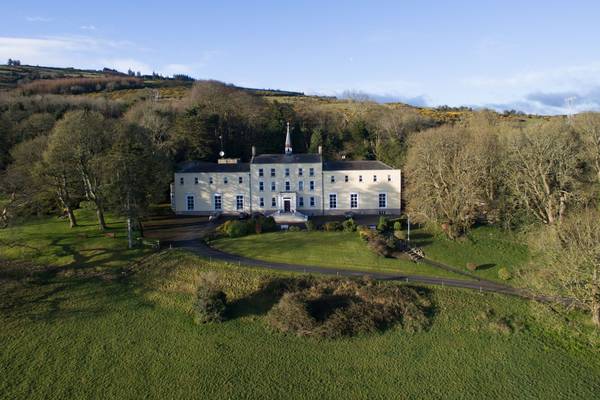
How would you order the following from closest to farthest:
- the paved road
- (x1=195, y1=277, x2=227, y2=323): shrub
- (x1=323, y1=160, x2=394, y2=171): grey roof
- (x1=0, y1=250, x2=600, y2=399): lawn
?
1. (x1=0, y1=250, x2=600, y2=399): lawn
2. (x1=195, y1=277, x2=227, y2=323): shrub
3. the paved road
4. (x1=323, y1=160, x2=394, y2=171): grey roof

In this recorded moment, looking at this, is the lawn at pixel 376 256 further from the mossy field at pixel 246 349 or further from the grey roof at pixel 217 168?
the grey roof at pixel 217 168

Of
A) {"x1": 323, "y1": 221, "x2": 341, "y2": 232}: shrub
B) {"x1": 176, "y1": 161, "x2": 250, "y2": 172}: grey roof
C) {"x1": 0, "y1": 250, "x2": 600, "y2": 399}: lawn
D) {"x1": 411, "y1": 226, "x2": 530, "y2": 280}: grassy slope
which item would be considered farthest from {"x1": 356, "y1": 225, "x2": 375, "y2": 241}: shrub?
{"x1": 176, "y1": 161, "x2": 250, "y2": 172}: grey roof

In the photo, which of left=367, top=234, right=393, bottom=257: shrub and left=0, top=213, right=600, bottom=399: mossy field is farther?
left=367, top=234, right=393, bottom=257: shrub

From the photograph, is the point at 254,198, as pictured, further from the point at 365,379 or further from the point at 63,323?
the point at 365,379

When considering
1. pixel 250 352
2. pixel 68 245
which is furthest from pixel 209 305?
pixel 68 245

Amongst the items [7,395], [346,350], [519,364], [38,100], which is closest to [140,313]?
[7,395]

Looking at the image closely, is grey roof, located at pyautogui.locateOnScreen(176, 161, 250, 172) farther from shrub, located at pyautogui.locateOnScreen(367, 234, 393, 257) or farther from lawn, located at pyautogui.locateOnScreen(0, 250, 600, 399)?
lawn, located at pyautogui.locateOnScreen(0, 250, 600, 399)
